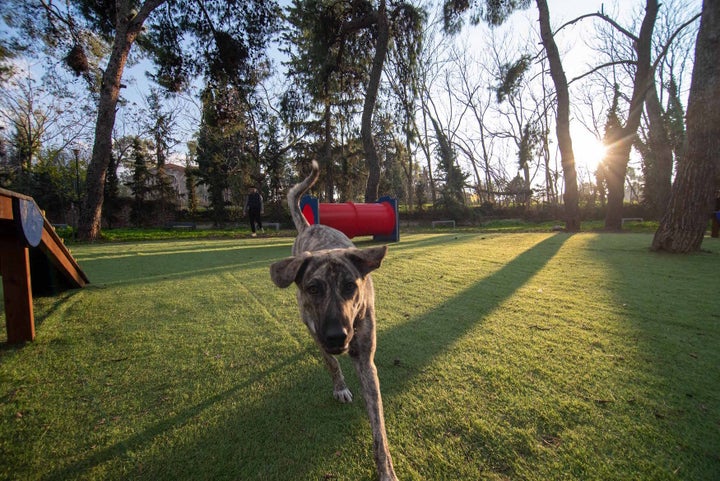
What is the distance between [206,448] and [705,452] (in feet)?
7.87

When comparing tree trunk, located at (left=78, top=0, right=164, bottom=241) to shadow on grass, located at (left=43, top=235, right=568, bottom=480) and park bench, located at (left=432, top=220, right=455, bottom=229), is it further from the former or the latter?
park bench, located at (left=432, top=220, right=455, bottom=229)

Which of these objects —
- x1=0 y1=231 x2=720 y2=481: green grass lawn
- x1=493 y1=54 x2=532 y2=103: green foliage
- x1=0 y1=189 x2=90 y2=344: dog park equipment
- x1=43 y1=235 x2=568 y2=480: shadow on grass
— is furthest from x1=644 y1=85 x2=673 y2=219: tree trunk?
x1=0 y1=189 x2=90 y2=344: dog park equipment

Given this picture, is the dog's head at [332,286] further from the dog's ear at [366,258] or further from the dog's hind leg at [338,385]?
the dog's hind leg at [338,385]

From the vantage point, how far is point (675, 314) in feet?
10.8

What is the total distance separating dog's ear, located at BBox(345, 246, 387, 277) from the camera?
1.98 m

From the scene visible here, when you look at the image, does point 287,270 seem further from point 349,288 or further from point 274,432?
point 274,432

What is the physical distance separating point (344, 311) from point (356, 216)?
8064 mm

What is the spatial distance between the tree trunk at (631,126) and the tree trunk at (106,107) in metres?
18.7

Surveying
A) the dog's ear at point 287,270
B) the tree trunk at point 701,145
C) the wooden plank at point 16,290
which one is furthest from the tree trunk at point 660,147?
the wooden plank at point 16,290

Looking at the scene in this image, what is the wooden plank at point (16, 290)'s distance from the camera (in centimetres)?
279

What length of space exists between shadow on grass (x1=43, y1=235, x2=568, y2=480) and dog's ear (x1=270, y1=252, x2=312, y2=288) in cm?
80

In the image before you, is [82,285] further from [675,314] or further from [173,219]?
[173,219]

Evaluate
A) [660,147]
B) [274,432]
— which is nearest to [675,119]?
[660,147]

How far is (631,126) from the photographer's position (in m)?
14.8
